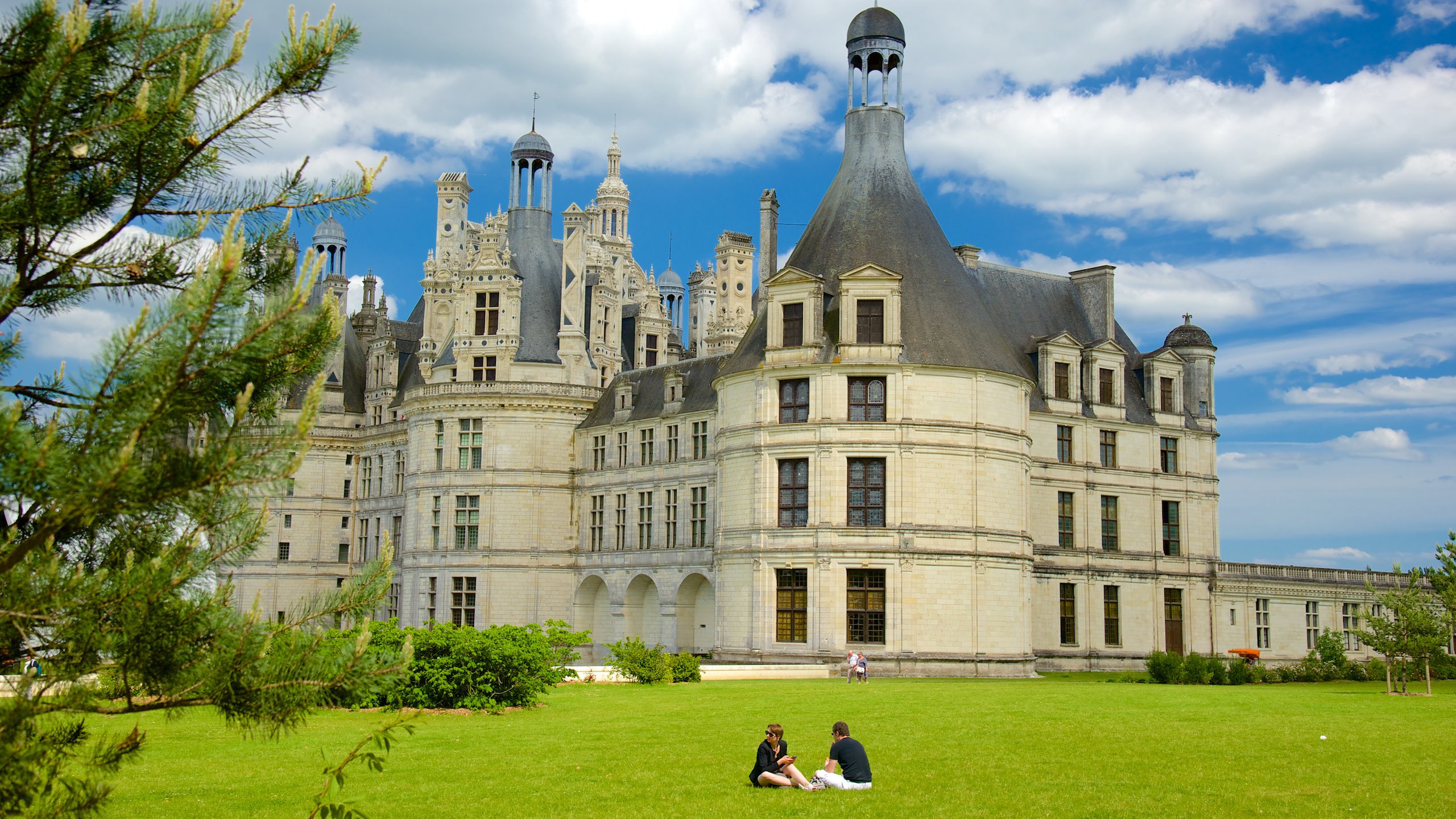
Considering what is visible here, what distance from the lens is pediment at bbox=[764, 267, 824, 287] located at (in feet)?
136

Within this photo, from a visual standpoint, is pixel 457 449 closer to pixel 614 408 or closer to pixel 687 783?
pixel 614 408

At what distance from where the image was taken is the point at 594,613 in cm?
5512

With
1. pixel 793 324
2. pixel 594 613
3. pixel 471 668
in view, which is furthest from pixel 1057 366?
pixel 471 668

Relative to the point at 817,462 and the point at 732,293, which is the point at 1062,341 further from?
the point at 732,293

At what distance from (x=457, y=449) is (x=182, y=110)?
46071 millimetres

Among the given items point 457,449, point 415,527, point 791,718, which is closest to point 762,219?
point 457,449

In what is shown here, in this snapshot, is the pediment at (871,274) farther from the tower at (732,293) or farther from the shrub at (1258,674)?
the tower at (732,293)

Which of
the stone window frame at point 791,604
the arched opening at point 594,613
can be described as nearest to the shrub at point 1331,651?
the stone window frame at point 791,604

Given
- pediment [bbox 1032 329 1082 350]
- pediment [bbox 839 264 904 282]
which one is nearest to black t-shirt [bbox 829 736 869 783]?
pediment [bbox 839 264 904 282]

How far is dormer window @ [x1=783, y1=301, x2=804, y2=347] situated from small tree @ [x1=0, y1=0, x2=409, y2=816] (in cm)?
3156

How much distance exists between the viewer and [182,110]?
9555mm

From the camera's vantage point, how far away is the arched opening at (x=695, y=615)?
49.8 meters

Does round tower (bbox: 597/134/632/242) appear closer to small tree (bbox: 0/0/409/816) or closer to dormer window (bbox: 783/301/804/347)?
dormer window (bbox: 783/301/804/347)

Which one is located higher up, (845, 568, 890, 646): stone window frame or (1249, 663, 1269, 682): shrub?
(845, 568, 890, 646): stone window frame
